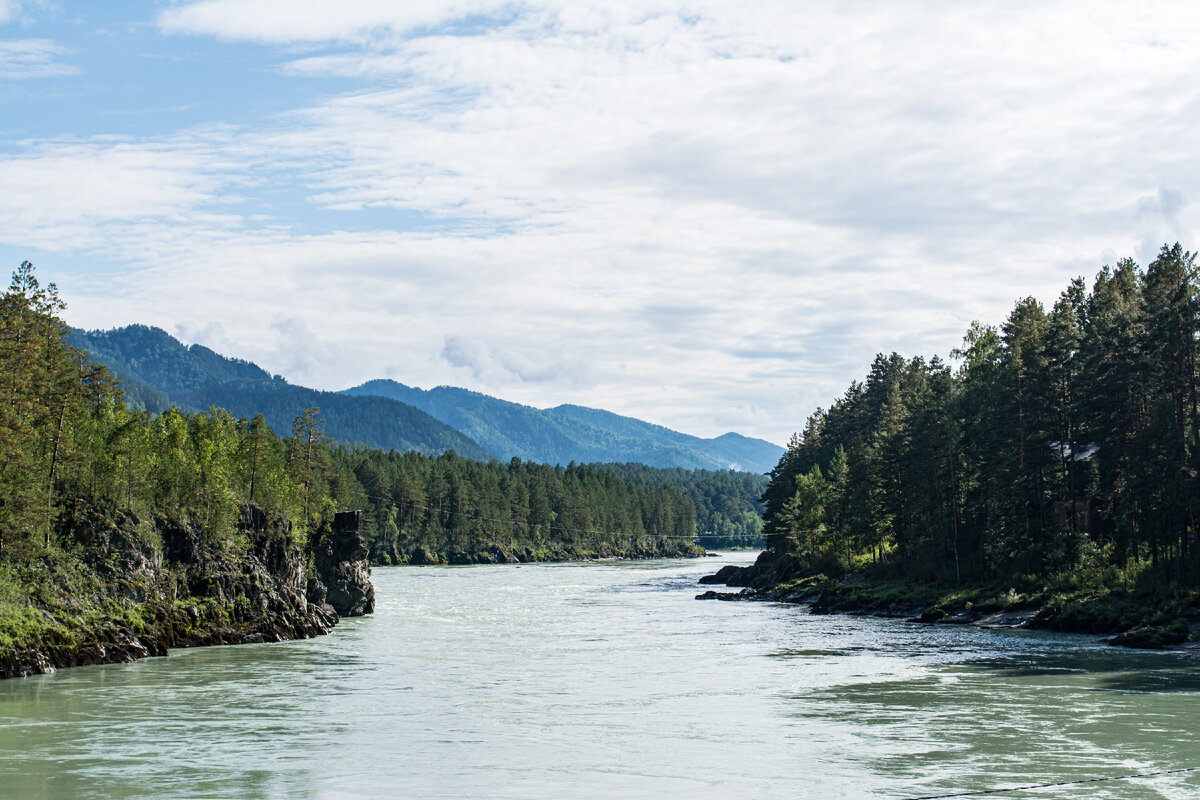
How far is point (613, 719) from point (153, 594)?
1239 inches

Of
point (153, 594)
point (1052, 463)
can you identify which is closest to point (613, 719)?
point (153, 594)

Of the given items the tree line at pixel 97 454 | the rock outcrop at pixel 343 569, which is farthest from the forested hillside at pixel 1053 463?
the tree line at pixel 97 454

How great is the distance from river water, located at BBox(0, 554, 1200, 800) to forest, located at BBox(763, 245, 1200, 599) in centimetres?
1021

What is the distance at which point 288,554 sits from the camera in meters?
70.9

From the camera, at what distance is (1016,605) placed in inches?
2603

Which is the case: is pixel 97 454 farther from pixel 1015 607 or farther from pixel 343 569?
pixel 1015 607

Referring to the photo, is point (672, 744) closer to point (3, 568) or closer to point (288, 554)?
point (3, 568)

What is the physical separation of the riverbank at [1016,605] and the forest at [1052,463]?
1.59 metres

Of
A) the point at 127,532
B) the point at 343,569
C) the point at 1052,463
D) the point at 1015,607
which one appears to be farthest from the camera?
the point at 343,569

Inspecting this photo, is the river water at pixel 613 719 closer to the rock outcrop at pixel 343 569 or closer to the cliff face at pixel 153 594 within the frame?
the cliff face at pixel 153 594

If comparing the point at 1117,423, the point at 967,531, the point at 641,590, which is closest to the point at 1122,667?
the point at 1117,423

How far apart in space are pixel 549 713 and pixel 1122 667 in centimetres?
2654

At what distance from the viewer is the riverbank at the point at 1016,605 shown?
5282 centimetres

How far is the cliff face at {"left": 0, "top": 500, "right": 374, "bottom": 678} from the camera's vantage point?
46281 mm
